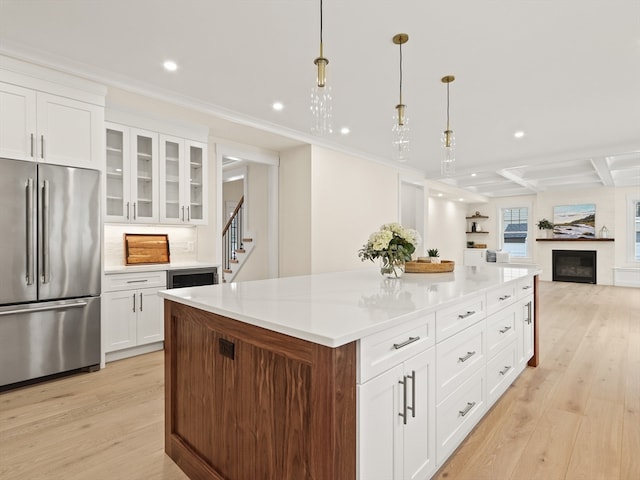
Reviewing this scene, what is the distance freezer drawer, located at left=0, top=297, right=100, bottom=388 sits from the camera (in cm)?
269

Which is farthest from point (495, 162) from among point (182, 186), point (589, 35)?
point (182, 186)

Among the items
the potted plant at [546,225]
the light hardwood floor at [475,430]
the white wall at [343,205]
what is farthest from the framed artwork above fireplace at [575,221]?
the light hardwood floor at [475,430]

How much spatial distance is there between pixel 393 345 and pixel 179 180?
354 cm

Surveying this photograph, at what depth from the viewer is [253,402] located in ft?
4.48

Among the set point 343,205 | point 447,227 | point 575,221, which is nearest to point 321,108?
point 343,205

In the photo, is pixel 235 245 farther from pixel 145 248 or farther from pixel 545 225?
pixel 545 225

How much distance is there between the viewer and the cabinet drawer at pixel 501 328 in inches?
87.7

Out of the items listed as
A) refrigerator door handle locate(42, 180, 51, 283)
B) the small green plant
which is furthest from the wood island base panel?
the small green plant

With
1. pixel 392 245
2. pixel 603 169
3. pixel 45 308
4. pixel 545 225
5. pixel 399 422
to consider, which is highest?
pixel 603 169

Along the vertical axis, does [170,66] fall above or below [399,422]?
above

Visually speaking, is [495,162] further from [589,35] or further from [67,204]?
[67,204]

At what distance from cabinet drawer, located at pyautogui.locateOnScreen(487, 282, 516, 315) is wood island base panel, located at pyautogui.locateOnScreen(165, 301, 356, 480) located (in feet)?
4.65

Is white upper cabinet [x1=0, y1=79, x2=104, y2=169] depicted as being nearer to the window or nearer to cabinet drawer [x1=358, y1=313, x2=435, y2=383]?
cabinet drawer [x1=358, y1=313, x2=435, y2=383]

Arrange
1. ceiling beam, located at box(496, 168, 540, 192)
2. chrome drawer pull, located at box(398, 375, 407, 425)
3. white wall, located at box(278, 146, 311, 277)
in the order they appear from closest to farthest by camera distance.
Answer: chrome drawer pull, located at box(398, 375, 407, 425) → white wall, located at box(278, 146, 311, 277) → ceiling beam, located at box(496, 168, 540, 192)
